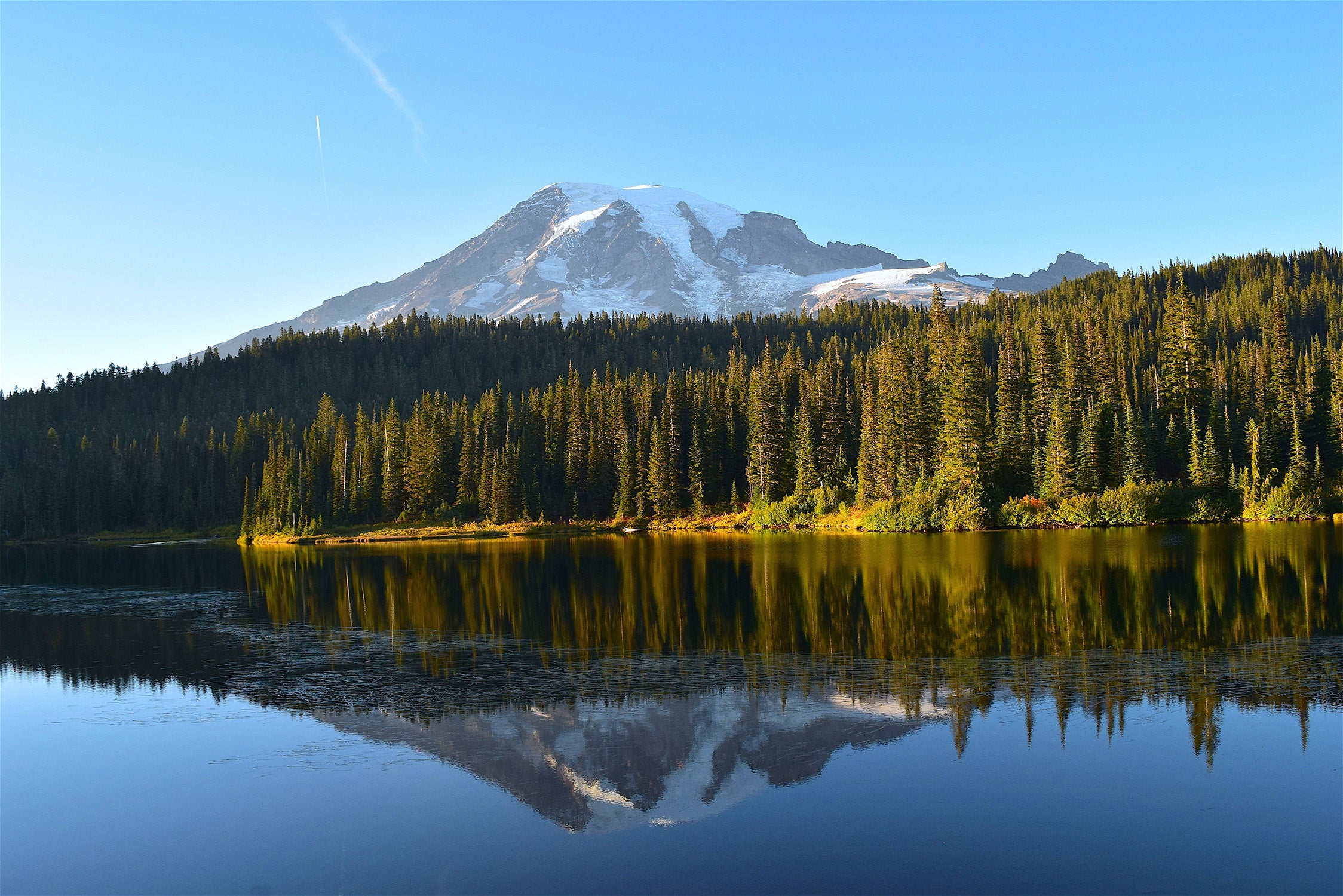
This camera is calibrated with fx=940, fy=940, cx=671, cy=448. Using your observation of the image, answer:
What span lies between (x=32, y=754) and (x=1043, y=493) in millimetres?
89642

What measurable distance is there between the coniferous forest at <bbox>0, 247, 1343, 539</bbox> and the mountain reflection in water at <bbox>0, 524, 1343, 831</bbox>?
34632 millimetres

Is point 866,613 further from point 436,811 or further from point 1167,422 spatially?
point 1167,422

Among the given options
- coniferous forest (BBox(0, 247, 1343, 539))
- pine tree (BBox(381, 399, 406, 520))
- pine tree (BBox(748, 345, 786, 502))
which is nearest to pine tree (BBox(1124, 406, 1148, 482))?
coniferous forest (BBox(0, 247, 1343, 539))

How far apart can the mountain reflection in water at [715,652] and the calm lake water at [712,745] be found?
142 mm

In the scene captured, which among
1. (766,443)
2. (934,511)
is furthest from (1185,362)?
(766,443)

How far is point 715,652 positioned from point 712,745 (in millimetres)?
9890

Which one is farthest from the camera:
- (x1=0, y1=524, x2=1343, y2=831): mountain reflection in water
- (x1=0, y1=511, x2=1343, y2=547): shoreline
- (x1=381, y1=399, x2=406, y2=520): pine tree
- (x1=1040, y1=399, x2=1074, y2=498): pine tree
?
(x1=381, y1=399, x2=406, y2=520): pine tree

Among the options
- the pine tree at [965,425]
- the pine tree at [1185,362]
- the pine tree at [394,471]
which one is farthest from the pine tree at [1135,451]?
the pine tree at [394,471]

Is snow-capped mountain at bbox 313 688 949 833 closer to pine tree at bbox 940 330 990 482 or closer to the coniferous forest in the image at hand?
the coniferous forest

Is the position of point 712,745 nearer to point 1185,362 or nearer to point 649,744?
point 649,744

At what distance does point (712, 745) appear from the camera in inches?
764

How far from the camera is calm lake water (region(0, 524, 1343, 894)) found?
1407 centimetres

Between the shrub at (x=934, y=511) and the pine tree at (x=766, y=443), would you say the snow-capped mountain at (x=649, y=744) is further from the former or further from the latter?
the pine tree at (x=766, y=443)

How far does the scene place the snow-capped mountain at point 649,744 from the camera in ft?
55.2
